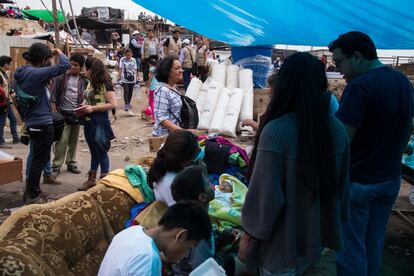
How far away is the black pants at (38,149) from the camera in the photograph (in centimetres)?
446

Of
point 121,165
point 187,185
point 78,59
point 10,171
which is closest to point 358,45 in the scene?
point 187,185

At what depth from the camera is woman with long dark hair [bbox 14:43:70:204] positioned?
427 centimetres

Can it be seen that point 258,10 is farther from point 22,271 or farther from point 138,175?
point 22,271

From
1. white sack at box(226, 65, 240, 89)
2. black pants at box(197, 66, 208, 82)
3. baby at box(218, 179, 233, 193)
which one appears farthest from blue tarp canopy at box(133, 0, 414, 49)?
black pants at box(197, 66, 208, 82)

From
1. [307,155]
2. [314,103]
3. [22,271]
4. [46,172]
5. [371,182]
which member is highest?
[314,103]

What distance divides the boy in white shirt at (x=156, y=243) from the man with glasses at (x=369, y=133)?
1.21 metres

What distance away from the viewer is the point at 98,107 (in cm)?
496

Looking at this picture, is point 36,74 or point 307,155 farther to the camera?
point 36,74

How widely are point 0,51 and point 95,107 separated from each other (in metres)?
6.81

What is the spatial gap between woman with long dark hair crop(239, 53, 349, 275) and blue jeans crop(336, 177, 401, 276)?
2.59 feet

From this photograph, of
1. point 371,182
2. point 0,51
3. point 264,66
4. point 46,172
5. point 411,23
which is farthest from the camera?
point 0,51

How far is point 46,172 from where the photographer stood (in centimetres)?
552

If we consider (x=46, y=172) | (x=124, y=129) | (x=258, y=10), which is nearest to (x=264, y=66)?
(x=124, y=129)

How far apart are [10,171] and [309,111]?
3.81m
